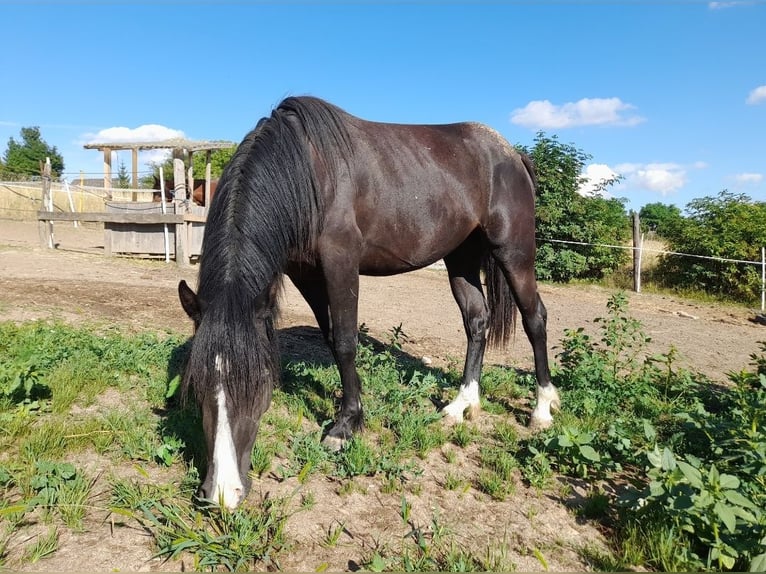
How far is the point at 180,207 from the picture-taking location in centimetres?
1234

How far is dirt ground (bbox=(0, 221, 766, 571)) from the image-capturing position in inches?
81.8

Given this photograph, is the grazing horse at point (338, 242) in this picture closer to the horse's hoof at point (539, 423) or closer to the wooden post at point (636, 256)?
the horse's hoof at point (539, 423)

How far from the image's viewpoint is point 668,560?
196 cm

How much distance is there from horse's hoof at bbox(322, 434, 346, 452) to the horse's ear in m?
1.15

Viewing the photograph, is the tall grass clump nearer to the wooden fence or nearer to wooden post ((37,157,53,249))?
the wooden fence

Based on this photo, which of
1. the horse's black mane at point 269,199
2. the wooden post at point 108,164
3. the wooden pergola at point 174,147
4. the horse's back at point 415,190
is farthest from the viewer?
the wooden post at point 108,164

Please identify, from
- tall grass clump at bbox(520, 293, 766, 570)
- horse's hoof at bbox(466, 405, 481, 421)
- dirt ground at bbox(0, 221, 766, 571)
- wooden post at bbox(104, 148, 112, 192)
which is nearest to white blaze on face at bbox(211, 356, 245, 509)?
dirt ground at bbox(0, 221, 766, 571)

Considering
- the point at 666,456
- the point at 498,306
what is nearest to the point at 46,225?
the point at 498,306

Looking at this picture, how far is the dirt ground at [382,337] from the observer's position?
208 cm

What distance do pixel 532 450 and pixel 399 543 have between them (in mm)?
1122

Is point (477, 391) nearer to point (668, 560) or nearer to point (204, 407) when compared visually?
point (668, 560)

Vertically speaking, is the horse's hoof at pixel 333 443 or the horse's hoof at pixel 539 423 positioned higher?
the horse's hoof at pixel 333 443

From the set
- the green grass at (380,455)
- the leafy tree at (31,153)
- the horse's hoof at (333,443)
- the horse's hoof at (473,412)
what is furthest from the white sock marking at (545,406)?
the leafy tree at (31,153)

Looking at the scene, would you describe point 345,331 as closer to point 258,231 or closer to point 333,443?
point 333,443
